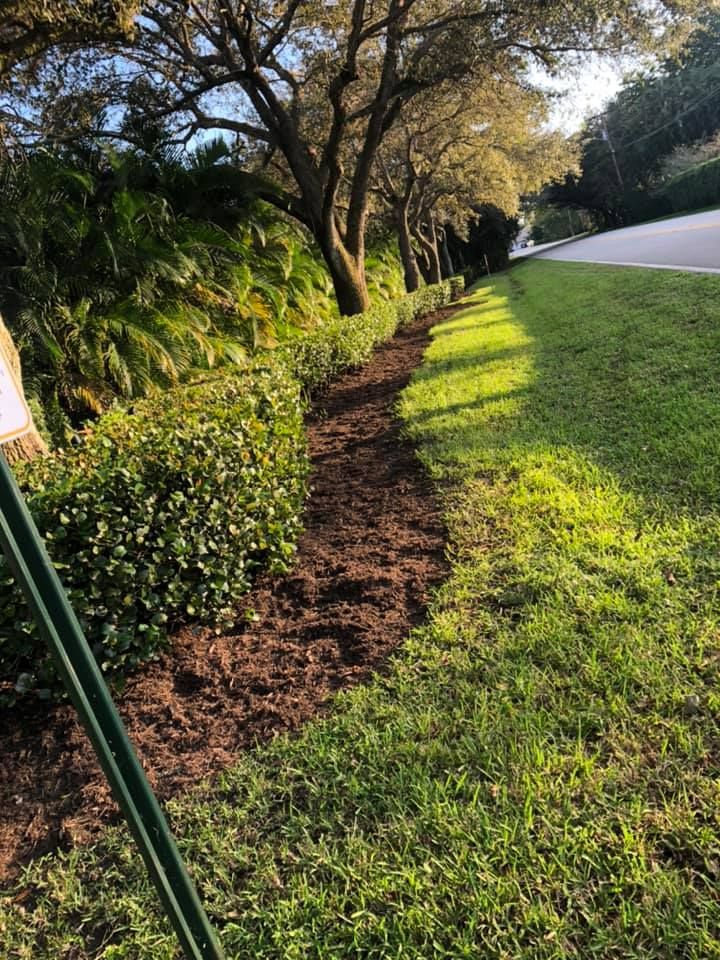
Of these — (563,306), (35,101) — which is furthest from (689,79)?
(35,101)

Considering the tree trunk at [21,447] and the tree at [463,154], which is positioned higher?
the tree at [463,154]

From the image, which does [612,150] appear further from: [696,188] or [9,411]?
[9,411]

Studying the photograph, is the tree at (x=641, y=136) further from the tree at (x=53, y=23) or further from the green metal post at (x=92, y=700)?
the green metal post at (x=92, y=700)

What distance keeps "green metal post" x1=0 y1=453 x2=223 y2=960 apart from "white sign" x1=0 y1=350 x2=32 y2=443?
22 cm

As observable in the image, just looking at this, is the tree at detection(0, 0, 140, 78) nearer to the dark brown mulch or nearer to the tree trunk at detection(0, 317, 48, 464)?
the tree trunk at detection(0, 317, 48, 464)

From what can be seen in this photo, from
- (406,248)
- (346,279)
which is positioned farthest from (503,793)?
(406,248)

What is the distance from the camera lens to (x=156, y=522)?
2.93m

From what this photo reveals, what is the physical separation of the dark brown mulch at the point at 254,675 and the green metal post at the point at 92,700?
92 cm

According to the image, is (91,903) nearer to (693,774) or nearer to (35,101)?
(693,774)

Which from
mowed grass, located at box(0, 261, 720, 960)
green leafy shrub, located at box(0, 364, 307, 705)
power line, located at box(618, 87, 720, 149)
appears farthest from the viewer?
power line, located at box(618, 87, 720, 149)

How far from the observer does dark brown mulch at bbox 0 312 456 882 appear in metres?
2.29

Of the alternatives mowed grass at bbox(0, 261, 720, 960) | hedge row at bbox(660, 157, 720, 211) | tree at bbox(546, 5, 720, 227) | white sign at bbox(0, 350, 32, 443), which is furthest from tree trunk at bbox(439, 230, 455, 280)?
white sign at bbox(0, 350, 32, 443)

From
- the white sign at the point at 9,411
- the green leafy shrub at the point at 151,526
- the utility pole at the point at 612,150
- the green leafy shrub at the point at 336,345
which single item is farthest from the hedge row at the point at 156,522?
the utility pole at the point at 612,150

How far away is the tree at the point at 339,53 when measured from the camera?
9.48 meters
